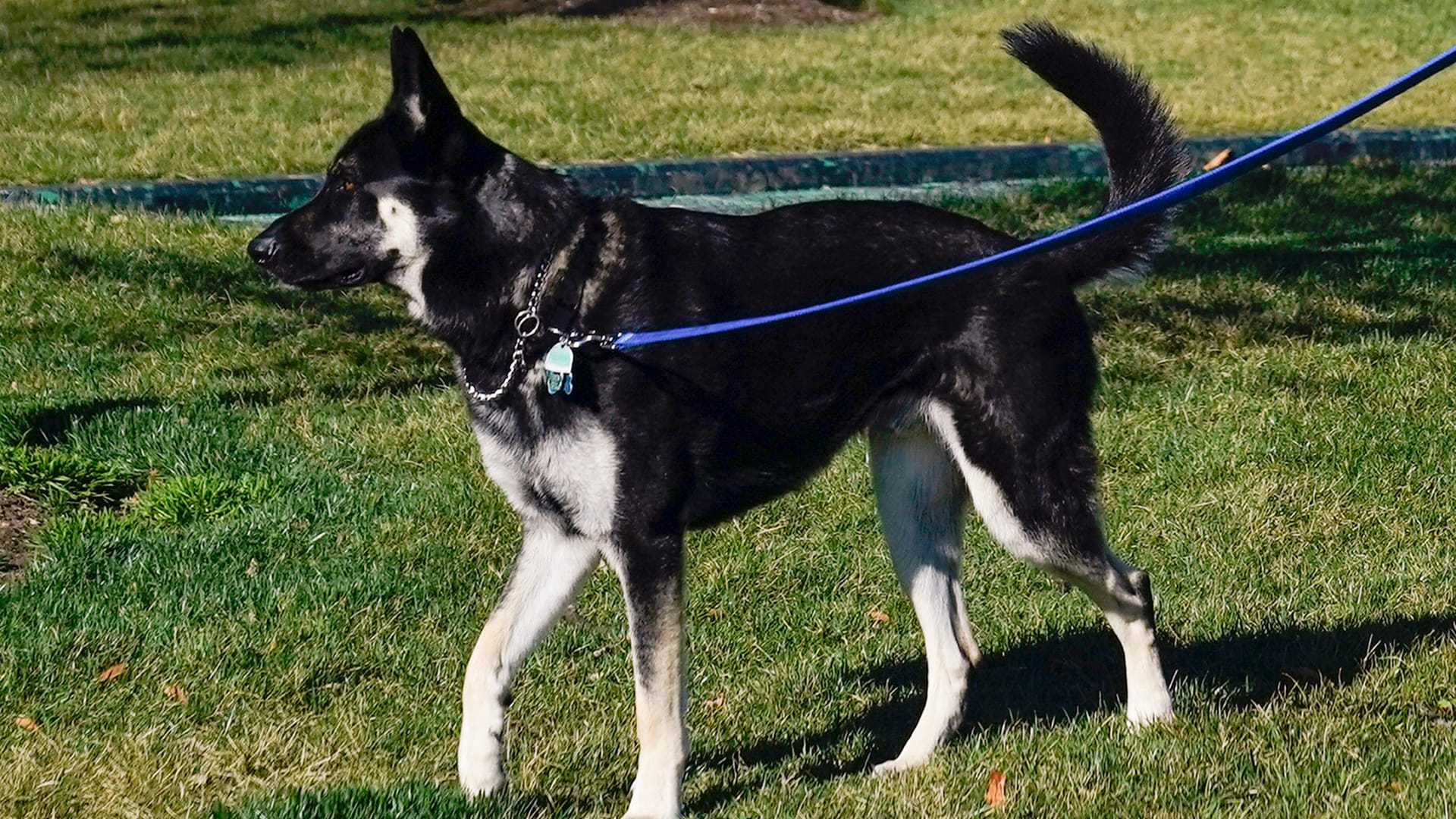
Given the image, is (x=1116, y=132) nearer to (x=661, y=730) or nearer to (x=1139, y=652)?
(x=1139, y=652)

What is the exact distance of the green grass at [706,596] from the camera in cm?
414

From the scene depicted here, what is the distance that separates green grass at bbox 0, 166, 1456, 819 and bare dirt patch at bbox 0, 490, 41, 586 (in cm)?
8

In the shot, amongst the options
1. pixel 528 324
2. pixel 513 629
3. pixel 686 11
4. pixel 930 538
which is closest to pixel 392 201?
pixel 528 324

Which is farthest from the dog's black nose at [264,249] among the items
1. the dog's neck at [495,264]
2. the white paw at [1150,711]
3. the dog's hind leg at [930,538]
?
the white paw at [1150,711]

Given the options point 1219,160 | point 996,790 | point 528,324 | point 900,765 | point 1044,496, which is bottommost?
point 1219,160

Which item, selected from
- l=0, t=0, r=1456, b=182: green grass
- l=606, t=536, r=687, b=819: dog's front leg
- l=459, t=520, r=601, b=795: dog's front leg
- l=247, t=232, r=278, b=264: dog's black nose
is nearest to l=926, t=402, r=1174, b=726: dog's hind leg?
l=606, t=536, r=687, b=819: dog's front leg

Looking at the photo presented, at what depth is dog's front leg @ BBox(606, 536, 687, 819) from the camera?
389 centimetres

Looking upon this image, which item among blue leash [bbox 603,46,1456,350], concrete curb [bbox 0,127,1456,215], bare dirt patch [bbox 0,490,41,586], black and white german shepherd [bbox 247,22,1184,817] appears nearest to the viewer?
blue leash [bbox 603,46,1456,350]

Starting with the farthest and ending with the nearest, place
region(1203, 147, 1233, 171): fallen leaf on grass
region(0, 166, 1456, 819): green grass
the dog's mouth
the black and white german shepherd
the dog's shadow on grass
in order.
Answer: region(1203, 147, 1233, 171): fallen leaf on grass < the dog's shadow on grass < region(0, 166, 1456, 819): green grass < the dog's mouth < the black and white german shepherd

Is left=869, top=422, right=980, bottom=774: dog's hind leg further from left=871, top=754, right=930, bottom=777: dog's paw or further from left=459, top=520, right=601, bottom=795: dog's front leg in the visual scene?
left=459, top=520, right=601, bottom=795: dog's front leg

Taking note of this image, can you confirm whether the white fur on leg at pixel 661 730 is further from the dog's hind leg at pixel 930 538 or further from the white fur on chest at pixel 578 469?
the dog's hind leg at pixel 930 538

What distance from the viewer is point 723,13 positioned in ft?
58.7

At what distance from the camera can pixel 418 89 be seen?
3912mm

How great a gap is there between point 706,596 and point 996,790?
1.54m
